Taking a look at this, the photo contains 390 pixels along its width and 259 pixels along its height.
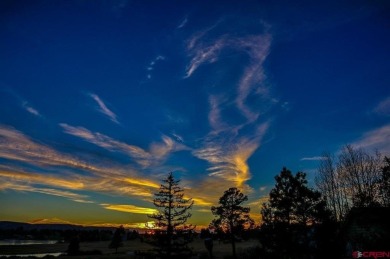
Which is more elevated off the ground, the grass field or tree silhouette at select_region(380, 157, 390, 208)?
tree silhouette at select_region(380, 157, 390, 208)

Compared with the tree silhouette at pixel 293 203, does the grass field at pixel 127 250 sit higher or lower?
lower

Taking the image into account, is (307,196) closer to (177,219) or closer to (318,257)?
(318,257)

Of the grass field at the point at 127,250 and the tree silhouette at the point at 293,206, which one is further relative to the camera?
the grass field at the point at 127,250

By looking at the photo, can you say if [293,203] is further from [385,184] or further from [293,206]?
[385,184]

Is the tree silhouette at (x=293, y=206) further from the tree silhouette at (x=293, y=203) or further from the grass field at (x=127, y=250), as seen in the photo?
the grass field at (x=127, y=250)

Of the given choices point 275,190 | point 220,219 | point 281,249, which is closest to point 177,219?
point 281,249

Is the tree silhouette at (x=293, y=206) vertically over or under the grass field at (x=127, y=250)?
over

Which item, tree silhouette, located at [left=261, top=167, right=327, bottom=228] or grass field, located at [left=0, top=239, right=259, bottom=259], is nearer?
tree silhouette, located at [left=261, top=167, right=327, bottom=228]

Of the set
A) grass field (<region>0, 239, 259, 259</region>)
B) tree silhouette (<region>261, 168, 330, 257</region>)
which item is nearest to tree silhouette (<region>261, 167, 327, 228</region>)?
tree silhouette (<region>261, 168, 330, 257</region>)

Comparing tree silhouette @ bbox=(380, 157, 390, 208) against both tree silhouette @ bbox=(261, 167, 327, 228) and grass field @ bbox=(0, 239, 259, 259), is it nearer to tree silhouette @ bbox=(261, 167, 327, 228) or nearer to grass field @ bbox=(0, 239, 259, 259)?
tree silhouette @ bbox=(261, 167, 327, 228)

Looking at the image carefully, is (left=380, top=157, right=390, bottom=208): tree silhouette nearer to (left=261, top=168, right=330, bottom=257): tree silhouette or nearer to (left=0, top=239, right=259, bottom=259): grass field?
(left=261, top=168, right=330, bottom=257): tree silhouette

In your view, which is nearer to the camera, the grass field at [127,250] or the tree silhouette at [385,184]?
the tree silhouette at [385,184]

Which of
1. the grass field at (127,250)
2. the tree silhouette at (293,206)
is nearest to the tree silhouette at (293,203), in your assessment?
the tree silhouette at (293,206)

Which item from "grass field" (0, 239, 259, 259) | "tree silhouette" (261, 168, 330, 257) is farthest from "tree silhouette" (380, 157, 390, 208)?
"grass field" (0, 239, 259, 259)
